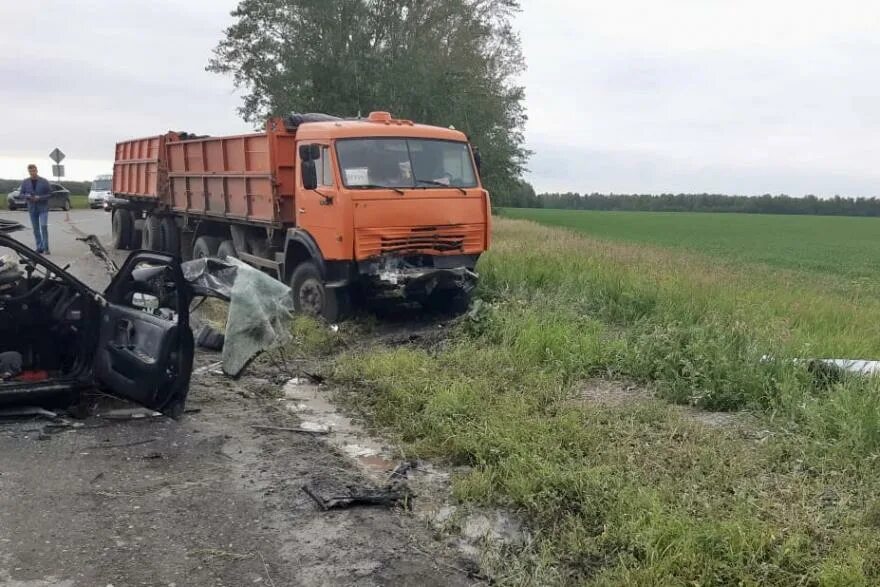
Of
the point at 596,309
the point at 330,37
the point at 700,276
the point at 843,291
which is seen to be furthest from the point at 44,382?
Result: the point at 330,37

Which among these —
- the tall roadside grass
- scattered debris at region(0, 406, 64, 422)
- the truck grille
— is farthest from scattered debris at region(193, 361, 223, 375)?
the truck grille

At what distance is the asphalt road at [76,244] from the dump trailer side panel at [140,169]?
5.20 ft

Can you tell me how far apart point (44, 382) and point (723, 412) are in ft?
16.2

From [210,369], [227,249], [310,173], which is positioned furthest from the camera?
[227,249]

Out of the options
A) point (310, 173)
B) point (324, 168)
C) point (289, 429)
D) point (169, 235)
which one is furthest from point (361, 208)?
point (169, 235)

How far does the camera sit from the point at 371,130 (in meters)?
9.66

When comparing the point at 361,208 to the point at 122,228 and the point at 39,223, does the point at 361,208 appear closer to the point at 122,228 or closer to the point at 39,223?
the point at 39,223

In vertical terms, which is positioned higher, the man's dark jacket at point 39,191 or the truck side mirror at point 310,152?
the truck side mirror at point 310,152

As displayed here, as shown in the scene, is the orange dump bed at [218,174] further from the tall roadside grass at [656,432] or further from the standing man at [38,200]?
the tall roadside grass at [656,432]

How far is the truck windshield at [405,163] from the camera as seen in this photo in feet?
30.9

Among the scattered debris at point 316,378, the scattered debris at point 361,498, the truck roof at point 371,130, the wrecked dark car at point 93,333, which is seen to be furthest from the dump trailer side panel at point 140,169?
the scattered debris at point 361,498

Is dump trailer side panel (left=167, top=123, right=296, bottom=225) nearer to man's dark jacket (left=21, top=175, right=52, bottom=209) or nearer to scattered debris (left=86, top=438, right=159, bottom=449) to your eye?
man's dark jacket (left=21, top=175, right=52, bottom=209)

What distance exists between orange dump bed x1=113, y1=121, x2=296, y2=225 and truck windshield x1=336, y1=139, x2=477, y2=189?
1586 mm

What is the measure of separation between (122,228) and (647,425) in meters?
15.6
